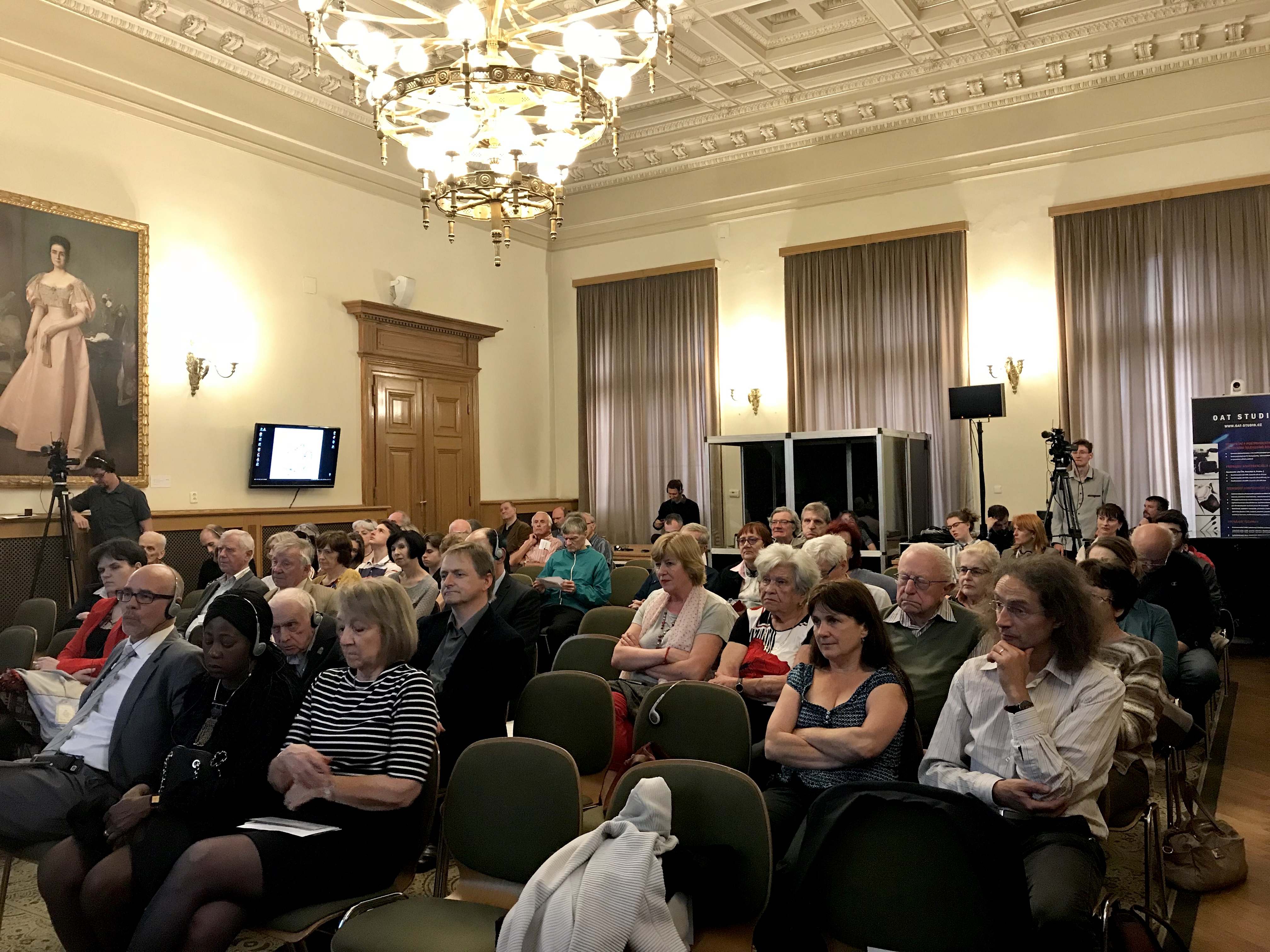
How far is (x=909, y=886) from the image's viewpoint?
6.86 ft

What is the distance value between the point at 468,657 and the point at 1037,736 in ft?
6.03

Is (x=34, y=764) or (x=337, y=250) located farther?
(x=337, y=250)

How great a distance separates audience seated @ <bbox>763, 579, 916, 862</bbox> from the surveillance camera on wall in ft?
28.4

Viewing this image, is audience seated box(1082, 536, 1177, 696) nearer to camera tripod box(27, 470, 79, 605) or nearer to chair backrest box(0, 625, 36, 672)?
chair backrest box(0, 625, 36, 672)

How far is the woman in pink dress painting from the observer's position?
752 cm

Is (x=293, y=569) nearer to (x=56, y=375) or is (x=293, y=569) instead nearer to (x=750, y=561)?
(x=750, y=561)

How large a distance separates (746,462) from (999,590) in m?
8.15

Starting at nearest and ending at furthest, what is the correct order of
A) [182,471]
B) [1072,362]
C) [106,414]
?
[106,414] < [182,471] < [1072,362]

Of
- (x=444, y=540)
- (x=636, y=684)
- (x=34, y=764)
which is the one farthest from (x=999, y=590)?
(x=444, y=540)

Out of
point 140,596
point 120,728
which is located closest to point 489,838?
point 120,728

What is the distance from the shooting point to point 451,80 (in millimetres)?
4719

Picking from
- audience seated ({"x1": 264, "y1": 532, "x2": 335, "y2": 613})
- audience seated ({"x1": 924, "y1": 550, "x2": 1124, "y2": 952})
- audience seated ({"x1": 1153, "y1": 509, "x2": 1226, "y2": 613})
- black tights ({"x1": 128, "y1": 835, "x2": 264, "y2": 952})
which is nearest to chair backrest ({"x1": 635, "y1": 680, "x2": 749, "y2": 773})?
audience seated ({"x1": 924, "y1": 550, "x2": 1124, "y2": 952})

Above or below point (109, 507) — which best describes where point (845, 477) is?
above

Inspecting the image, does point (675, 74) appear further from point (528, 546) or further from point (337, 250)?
point (528, 546)
